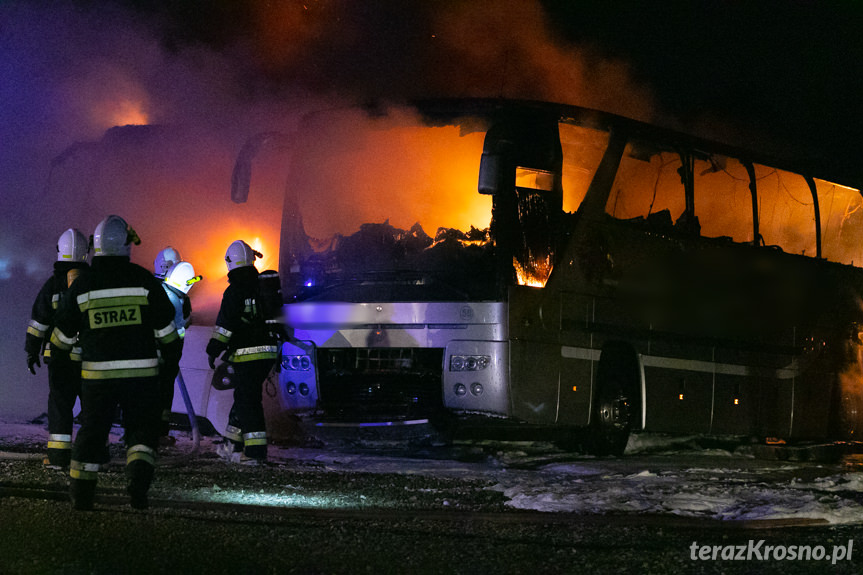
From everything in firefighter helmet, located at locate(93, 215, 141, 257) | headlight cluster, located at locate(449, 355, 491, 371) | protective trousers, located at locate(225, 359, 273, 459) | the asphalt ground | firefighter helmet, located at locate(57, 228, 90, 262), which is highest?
firefighter helmet, located at locate(57, 228, 90, 262)

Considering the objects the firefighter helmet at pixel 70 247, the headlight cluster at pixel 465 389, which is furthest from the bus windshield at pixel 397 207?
the firefighter helmet at pixel 70 247

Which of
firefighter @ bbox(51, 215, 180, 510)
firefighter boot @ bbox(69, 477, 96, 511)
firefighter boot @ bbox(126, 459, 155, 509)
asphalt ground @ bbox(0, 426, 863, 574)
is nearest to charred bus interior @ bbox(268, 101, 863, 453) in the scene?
asphalt ground @ bbox(0, 426, 863, 574)

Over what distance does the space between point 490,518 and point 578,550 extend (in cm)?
106

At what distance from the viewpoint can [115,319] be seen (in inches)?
240

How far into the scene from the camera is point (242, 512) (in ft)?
19.7

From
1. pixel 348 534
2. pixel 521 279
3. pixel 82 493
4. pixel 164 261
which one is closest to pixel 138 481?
pixel 82 493

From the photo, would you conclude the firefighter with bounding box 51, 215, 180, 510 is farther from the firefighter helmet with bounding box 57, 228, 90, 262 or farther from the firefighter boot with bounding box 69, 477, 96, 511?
the firefighter helmet with bounding box 57, 228, 90, 262

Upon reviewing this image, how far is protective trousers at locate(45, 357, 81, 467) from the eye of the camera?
25.6 feet

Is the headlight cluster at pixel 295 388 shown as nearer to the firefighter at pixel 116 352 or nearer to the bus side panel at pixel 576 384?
the bus side panel at pixel 576 384

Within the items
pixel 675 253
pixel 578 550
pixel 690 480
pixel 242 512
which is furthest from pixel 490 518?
pixel 675 253

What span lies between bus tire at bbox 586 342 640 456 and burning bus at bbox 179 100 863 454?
0.07ft

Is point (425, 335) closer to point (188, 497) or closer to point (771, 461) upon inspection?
point (188, 497)

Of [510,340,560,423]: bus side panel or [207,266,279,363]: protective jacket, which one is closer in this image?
[207,266,279,363]: protective jacket

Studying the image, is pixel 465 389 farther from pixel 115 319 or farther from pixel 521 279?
pixel 115 319
